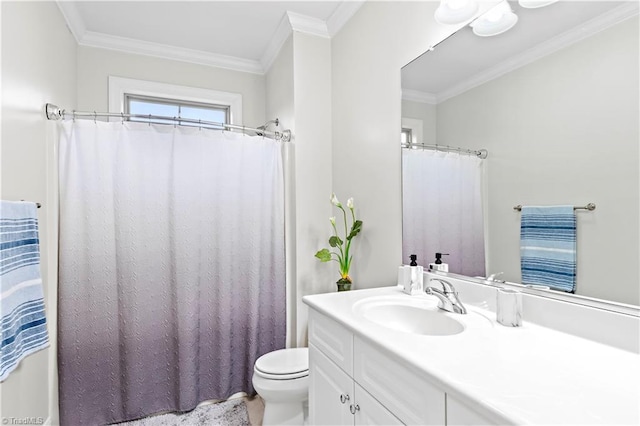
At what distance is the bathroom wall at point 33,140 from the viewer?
142 centimetres

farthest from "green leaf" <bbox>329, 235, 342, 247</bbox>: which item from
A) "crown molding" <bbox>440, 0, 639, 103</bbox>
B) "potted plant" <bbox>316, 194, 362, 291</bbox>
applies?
"crown molding" <bbox>440, 0, 639, 103</bbox>

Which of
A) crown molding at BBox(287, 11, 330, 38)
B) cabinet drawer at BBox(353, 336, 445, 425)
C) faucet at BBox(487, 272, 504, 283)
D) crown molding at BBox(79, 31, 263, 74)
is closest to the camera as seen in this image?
cabinet drawer at BBox(353, 336, 445, 425)

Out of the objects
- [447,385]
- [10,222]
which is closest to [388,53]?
[447,385]

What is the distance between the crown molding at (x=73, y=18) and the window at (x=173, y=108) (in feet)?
1.57

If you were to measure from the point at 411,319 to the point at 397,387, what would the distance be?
0.49 meters

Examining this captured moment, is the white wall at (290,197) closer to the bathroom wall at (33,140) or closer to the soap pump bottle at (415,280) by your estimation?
the soap pump bottle at (415,280)

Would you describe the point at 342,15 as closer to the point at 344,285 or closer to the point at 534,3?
the point at 534,3

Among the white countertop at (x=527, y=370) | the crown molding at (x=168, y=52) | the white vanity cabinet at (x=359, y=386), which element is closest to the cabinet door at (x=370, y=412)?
the white vanity cabinet at (x=359, y=386)

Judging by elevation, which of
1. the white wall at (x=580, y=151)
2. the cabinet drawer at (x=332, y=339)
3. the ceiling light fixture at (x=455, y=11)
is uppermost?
the ceiling light fixture at (x=455, y=11)

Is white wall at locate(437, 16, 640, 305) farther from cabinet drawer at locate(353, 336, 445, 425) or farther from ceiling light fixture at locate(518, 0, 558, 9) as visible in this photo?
cabinet drawer at locate(353, 336, 445, 425)

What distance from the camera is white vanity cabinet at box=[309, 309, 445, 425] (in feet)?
2.74

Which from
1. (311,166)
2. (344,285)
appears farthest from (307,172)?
(344,285)

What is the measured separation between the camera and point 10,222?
1.34 meters

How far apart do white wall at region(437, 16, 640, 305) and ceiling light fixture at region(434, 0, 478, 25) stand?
1.03ft
